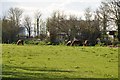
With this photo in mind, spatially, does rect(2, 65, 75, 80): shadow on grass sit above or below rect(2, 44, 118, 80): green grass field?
above

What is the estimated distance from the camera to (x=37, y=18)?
71.9 meters

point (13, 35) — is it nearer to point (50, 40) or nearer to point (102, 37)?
point (50, 40)

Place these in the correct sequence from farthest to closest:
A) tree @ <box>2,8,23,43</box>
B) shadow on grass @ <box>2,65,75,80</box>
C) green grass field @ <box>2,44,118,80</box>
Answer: tree @ <box>2,8,23,43</box>, green grass field @ <box>2,44,118,80</box>, shadow on grass @ <box>2,65,75,80</box>

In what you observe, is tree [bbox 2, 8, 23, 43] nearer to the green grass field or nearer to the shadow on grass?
the green grass field

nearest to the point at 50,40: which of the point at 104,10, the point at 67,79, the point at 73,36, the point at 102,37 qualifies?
the point at 73,36

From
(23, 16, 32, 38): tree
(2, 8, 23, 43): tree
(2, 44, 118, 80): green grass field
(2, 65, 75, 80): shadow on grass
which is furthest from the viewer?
(23, 16, 32, 38): tree

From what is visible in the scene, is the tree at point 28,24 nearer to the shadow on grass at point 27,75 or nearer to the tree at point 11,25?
the tree at point 11,25

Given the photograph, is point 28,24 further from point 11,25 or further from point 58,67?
point 58,67

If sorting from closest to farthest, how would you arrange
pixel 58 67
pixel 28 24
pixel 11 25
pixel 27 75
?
pixel 27 75, pixel 58 67, pixel 11 25, pixel 28 24

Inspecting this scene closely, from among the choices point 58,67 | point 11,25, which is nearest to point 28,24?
point 11,25

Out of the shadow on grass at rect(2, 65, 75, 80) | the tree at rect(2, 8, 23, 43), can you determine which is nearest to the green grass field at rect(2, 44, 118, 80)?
the shadow on grass at rect(2, 65, 75, 80)

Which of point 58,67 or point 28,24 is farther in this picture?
point 28,24

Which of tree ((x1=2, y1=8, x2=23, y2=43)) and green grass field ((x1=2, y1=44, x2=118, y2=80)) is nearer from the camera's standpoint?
green grass field ((x1=2, y1=44, x2=118, y2=80))

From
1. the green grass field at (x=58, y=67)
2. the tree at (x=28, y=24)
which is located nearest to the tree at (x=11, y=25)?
the tree at (x=28, y=24)
